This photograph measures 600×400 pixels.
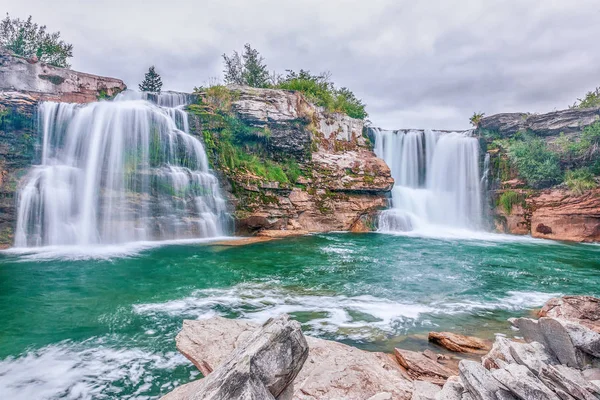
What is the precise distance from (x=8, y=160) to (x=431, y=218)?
928 inches

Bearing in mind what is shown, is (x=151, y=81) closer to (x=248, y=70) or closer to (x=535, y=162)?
(x=248, y=70)

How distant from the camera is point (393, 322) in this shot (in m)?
5.89

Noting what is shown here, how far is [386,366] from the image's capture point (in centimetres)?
386

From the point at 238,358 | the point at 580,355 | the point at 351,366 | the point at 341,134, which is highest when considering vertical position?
the point at 341,134

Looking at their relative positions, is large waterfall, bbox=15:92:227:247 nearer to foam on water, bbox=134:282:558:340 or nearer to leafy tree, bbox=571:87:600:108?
foam on water, bbox=134:282:558:340

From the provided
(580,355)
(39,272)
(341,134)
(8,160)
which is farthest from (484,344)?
(341,134)

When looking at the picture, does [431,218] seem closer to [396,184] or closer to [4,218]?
[396,184]

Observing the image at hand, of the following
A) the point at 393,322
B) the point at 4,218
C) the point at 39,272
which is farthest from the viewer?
the point at 4,218

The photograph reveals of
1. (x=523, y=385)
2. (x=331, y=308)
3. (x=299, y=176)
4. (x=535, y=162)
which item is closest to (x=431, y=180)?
(x=535, y=162)

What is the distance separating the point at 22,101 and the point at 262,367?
19.1 m

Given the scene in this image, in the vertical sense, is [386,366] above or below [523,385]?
below

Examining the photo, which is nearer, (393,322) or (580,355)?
(580,355)

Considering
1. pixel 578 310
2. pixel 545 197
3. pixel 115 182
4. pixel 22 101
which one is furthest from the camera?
pixel 545 197

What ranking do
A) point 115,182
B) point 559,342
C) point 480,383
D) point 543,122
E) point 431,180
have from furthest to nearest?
point 431,180 → point 543,122 → point 115,182 → point 559,342 → point 480,383
